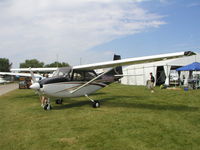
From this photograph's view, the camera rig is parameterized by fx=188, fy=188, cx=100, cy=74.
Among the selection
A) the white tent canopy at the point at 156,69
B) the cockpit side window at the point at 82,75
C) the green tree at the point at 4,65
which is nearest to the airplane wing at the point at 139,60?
the cockpit side window at the point at 82,75

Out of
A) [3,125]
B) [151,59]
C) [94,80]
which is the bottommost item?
[3,125]

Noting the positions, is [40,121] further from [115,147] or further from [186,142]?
[186,142]

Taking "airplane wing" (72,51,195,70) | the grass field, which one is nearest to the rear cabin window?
"airplane wing" (72,51,195,70)

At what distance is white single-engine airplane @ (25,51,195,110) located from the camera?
829 centimetres

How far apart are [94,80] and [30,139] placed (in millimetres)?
5953

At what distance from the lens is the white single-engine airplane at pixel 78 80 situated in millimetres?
8289

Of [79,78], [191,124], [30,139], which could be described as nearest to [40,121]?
[30,139]

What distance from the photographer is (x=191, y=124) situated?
6004 mm

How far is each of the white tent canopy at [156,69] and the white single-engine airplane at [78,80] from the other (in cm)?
1063

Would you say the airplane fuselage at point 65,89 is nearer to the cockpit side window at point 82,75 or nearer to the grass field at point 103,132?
the cockpit side window at point 82,75

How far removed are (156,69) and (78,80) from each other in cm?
1663

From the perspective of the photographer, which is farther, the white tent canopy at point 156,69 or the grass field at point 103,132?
the white tent canopy at point 156,69

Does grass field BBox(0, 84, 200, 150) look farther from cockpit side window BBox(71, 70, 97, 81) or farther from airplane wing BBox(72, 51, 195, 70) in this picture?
cockpit side window BBox(71, 70, 97, 81)

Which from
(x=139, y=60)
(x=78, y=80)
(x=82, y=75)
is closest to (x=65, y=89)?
(x=78, y=80)
